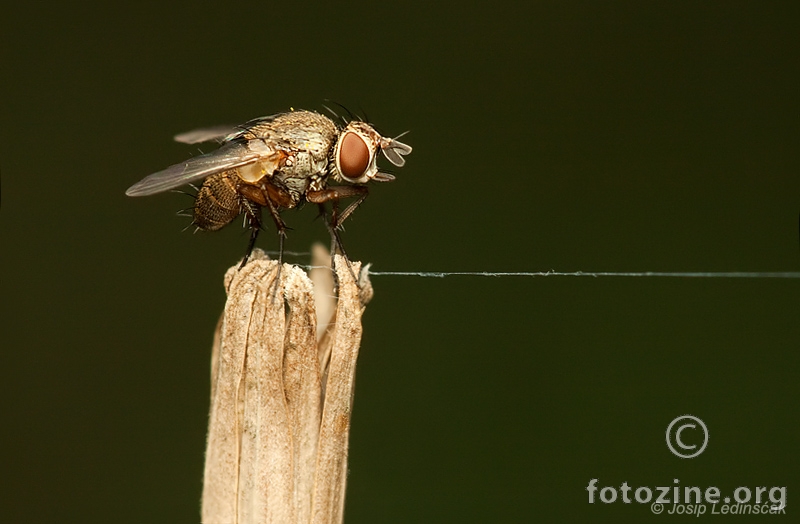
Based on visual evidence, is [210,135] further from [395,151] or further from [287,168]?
[395,151]

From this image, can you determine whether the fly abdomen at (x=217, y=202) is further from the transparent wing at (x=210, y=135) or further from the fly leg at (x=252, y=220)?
the transparent wing at (x=210, y=135)

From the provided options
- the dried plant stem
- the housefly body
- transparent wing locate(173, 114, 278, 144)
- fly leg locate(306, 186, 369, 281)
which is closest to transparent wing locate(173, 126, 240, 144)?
transparent wing locate(173, 114, 278, 144)

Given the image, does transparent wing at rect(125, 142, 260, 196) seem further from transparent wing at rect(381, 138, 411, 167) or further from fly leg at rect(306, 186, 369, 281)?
transparent wing at rect(381, 138, 411, 167)

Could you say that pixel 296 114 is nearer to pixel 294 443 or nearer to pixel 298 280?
pixel 298 280

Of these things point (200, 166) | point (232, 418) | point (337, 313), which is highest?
point (200, 166)

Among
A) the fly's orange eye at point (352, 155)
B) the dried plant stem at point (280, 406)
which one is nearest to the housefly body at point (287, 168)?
the fly's orange eye at point (352, 155)

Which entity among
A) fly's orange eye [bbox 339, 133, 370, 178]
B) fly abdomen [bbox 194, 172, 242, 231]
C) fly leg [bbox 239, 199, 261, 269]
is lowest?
fly leg [bbox 239, 199, 261, 269]

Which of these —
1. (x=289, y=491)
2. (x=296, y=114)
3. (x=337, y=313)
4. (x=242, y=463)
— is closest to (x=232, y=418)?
(x=242, y=463)
